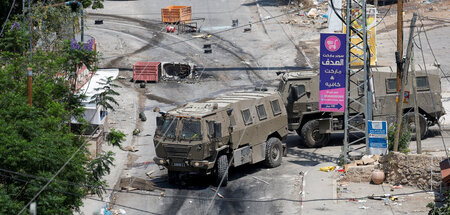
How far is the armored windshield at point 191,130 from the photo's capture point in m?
24.4

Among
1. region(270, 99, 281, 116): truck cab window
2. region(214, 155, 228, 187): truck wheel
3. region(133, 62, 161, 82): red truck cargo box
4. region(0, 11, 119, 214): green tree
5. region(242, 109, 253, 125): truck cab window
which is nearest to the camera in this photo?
region(0, 11, 119, 214): green tree

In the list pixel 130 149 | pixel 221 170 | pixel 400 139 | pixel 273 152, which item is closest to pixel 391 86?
pixel 400 139

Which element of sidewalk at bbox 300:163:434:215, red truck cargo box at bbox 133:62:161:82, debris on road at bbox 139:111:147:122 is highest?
red truck cargo box at bbox 133:62:161:82

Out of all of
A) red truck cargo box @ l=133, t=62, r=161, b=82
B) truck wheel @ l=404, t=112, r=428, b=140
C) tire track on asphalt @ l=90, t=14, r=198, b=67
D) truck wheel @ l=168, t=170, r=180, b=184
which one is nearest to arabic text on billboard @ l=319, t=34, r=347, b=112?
truck wheel @ l=404, t=112, r=428, b=140

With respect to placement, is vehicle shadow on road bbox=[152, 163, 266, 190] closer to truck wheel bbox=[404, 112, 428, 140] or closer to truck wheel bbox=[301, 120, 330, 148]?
truck wheel bbox=[301, 120, 330, 148]

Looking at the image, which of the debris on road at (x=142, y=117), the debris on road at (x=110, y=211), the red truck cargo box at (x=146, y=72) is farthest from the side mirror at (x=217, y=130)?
the red truck cargo box at (x=146, y=72)

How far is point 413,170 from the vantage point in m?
24.2

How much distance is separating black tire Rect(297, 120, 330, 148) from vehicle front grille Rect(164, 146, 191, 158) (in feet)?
22.3

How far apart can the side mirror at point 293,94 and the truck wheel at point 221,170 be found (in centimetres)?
579

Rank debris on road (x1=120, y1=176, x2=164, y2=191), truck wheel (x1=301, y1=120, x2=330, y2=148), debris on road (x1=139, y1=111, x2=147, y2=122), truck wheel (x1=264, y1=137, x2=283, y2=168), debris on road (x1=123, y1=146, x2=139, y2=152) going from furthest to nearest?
debris on road (x1=139, y1=111, x2=147, y2=122)
debris on road (x1=123, y1=146, x2=139, y2=152)
truck wheel (x1=301, y1=120, x2=330, y2=148)
truck wheel (x1=264, y1=137, x2=283, y2=168)
debris on road (x1=120, y1=176, x2=164, y2=191)

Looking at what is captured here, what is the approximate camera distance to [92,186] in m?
21.2

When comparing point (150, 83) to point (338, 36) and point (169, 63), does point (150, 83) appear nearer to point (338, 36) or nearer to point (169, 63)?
point (169, 63)

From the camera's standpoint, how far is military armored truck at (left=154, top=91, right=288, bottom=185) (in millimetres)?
24391

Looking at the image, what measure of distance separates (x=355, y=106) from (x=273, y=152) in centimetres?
450
